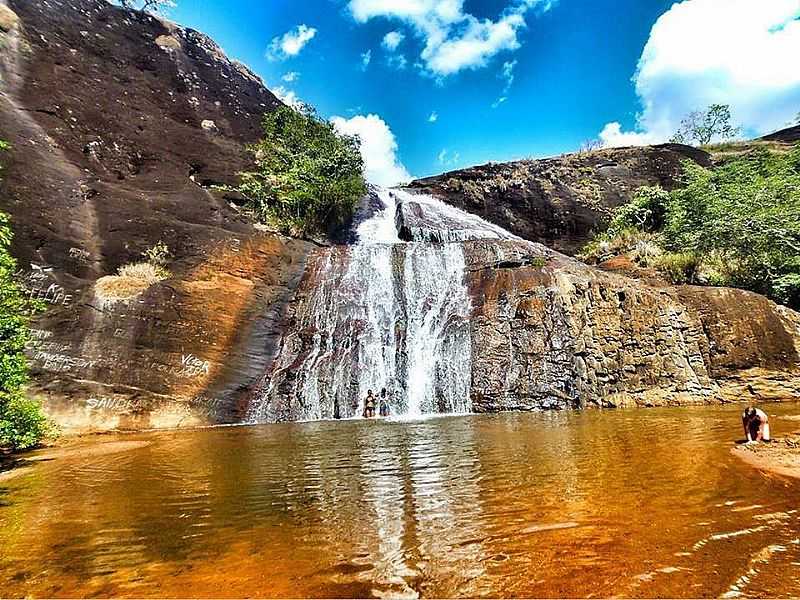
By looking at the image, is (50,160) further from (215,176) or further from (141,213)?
(215,176)

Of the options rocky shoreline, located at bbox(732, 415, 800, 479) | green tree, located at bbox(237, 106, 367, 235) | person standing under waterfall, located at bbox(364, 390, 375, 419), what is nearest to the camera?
rocky shoreline, located at bbox(732, 415, 800, 479)

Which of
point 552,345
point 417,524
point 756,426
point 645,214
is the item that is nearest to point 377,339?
point 552,345

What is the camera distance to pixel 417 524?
5.07 metres

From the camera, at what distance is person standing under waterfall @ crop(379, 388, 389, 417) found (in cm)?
1714

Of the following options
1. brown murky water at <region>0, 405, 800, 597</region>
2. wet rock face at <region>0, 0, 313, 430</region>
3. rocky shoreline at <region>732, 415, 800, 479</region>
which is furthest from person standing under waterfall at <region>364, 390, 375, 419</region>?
rocky shoreline at <region>732, 415, 800, 479</region>

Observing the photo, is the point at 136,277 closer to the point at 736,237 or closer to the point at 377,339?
the point at 377,339

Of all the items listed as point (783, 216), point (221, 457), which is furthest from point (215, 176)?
point (783, 216)

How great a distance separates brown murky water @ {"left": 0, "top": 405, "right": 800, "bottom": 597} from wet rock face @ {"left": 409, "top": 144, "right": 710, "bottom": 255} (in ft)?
108

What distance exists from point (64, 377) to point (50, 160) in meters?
10.9

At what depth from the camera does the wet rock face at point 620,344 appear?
1761 centimetres

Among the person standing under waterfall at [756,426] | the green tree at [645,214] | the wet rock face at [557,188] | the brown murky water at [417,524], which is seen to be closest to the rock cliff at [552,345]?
the brown murky water at [417,524]

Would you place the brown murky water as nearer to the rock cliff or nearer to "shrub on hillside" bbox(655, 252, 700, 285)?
the rock cliff

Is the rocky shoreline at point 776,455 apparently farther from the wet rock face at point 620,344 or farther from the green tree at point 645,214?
the green tree at point 645,214

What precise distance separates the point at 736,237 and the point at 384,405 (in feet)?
64.7
